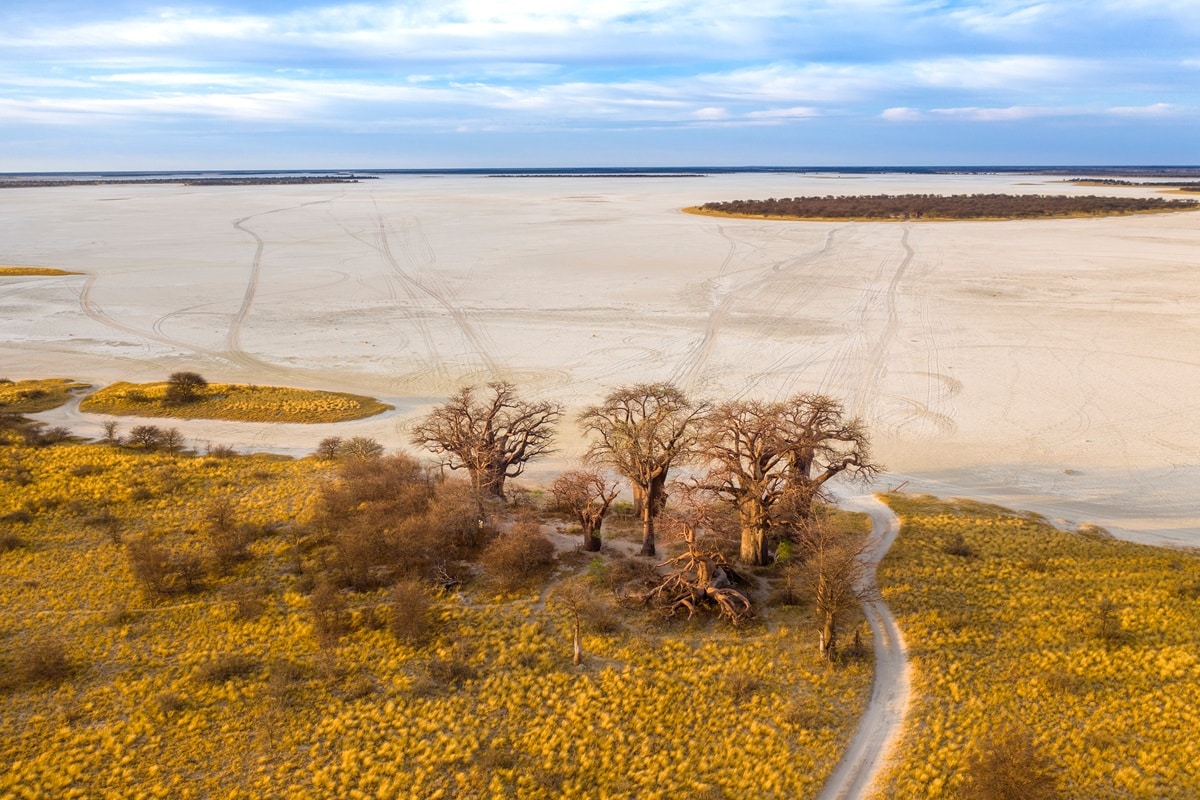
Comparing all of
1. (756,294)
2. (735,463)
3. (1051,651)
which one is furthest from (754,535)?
(756,294)

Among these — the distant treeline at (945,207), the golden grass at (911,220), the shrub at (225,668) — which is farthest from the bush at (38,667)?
the distant treeline at (945,207)

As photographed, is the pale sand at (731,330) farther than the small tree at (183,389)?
No

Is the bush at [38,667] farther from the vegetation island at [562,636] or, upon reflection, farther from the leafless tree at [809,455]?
the leafless tree at [809,455]

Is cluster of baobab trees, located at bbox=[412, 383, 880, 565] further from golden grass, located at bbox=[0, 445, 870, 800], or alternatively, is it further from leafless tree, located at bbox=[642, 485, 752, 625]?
golden grass, located at bbox=[0, 445, 870, 800]

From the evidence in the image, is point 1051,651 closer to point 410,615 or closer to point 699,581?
point 699,581

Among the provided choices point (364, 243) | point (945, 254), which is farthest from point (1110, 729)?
point (364, 243)

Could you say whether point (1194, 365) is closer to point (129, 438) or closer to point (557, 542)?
point (557, 542)
